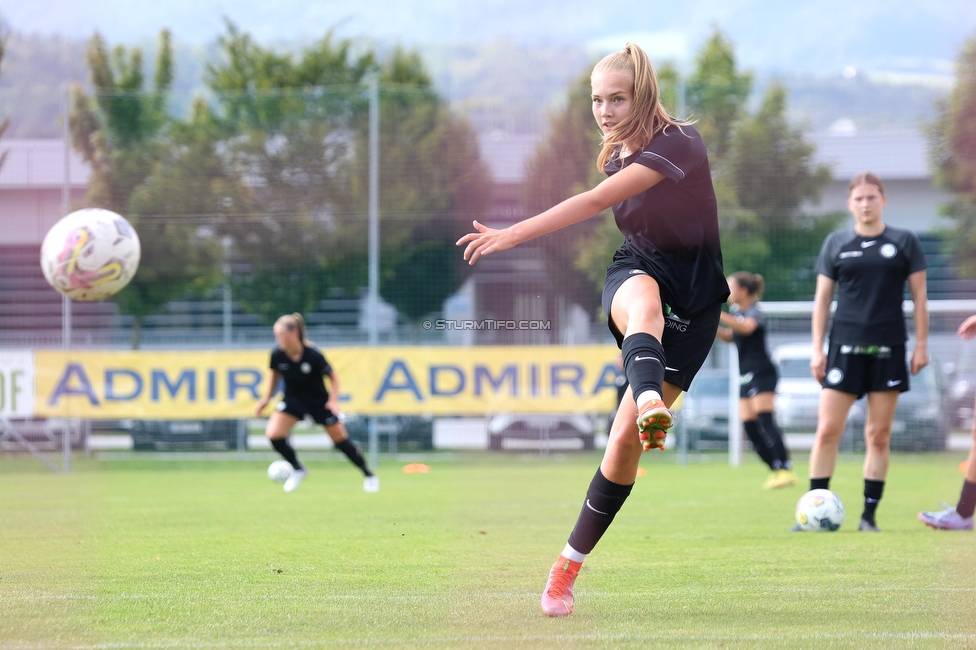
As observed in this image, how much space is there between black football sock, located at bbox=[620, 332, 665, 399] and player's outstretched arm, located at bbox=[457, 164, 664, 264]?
0.43 m

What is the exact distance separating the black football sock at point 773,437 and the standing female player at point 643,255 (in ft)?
21.6

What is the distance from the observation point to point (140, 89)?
1998 centimetres

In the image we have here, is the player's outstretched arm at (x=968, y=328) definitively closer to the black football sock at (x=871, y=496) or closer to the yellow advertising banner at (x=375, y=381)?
the black football sock at (x=871, y=496)

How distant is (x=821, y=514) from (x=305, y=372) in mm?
5220

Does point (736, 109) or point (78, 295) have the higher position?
point (736, 109)

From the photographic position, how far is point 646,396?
134 inches

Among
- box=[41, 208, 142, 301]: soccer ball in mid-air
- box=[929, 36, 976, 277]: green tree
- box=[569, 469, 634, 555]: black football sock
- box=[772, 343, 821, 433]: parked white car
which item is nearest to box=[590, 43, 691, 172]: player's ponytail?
box=[569, 469, 634, 555]: black football sock

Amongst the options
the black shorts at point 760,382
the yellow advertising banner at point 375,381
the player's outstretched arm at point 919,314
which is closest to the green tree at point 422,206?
the yellow advertising banner at point 375,381

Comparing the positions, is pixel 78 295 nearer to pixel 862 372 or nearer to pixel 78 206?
pixel 862 372

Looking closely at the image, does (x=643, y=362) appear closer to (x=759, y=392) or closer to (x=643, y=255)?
(x=643, y=255)

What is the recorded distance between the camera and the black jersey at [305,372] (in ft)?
33.2

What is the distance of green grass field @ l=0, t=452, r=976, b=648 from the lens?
11.0 ft

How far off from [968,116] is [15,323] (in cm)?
1491

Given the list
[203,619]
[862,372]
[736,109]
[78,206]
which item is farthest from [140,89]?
[203,619]
